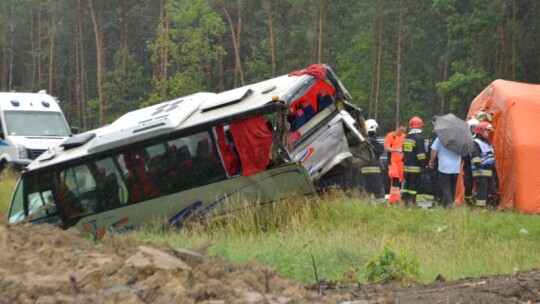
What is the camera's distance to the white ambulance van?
26156mm

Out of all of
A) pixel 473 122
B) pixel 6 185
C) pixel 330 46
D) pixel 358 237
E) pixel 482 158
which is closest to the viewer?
pixel 358 237

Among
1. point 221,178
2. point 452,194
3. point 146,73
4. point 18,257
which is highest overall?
point 18,257

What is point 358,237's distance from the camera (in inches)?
516

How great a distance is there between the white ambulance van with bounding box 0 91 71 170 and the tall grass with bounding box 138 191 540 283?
1312 cm

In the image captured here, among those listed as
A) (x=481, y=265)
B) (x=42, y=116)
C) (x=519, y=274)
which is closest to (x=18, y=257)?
(x=519, y=274)

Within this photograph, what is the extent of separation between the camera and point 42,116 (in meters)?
27.6

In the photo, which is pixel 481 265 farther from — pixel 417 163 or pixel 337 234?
pixel 417 163

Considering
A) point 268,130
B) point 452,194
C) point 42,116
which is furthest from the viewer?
point 42,116

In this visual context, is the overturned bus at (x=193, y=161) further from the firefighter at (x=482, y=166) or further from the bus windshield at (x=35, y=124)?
the bus windshield at (x=35, y=124)

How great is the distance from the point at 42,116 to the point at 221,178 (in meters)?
14.9

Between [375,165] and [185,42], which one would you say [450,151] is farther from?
[185,42]

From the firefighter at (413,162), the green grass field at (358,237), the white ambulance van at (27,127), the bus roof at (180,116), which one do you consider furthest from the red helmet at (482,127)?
the white ambulance van at (27,127)

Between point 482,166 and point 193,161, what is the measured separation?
18.0ft

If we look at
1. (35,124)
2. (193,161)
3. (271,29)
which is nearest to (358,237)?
(193,161)
